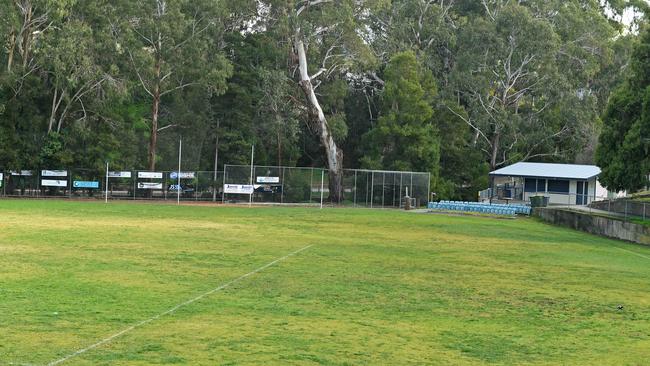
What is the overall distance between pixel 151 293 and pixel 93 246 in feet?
26.9

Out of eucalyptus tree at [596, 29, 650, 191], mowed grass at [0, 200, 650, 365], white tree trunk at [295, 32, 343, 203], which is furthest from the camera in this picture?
white tree trunk at [295, 32, 343, 203]

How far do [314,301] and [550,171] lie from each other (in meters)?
55.3

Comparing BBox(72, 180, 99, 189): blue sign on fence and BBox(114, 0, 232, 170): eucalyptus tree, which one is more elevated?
BBox(114, 0, 232, 170): eucalyptus tree

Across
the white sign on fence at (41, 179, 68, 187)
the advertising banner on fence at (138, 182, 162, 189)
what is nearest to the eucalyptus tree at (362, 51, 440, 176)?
the advertising banner on fence at (138, 182, 162, 189)

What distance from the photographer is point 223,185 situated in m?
54.7

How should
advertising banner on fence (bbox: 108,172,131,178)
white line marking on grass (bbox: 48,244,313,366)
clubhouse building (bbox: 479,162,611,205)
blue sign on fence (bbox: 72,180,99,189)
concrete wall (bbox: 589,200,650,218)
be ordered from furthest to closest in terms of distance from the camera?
clubhouse building (bbox: 479,162,611,205)
blue sign on fence (bbox: 72,180,99,189)
advertising banner on fence (bbox: 108,172,131,178)
concrete wall (bbox: 589,200,650,218)
white line marking on grass (bbox: 48,244,313,366)

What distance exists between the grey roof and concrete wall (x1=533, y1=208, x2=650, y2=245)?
17.7 m

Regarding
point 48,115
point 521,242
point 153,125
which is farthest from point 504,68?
point 521,242

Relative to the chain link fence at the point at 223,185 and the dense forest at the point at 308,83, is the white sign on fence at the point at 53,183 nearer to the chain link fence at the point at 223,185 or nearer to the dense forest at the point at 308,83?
the chain link fence at the point at 223,185

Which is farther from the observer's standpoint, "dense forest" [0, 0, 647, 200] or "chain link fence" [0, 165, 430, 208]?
"dense forest" [0, 0, 647, 200]

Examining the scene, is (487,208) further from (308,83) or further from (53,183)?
(53,183)

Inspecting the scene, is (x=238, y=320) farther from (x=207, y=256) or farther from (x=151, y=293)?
(x=207, y=256)

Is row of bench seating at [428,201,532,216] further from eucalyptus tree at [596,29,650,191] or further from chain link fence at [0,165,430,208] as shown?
eucalyptus tree at [596,29,650,191]

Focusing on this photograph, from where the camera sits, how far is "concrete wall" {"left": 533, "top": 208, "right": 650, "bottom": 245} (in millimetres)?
31734
